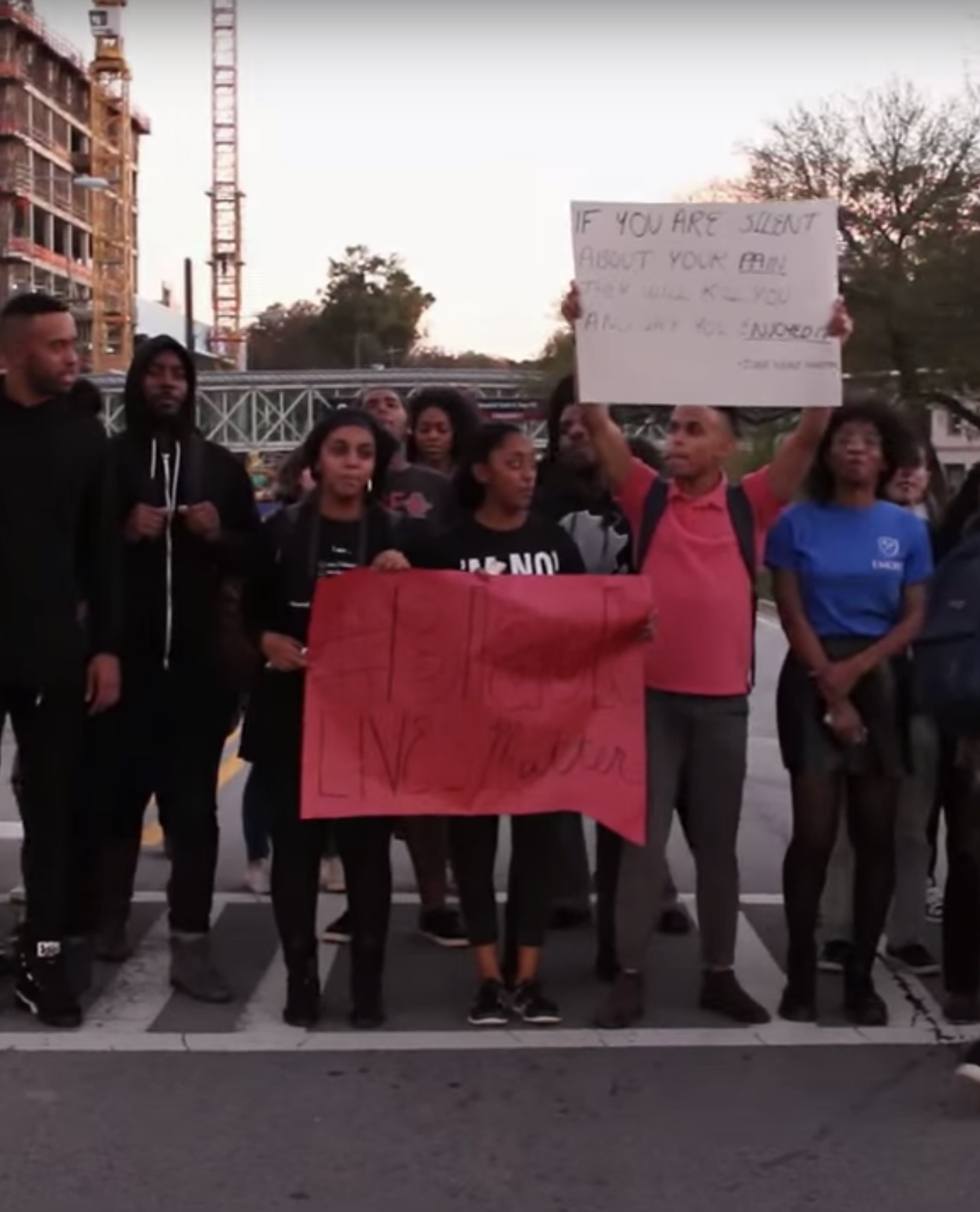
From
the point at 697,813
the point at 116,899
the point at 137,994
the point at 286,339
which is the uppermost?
the point at 286,339

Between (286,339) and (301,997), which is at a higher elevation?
(286,339)

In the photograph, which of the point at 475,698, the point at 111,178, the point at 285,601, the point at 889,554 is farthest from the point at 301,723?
the point at 111,178

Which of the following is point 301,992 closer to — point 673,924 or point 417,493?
Answer: point 673,924

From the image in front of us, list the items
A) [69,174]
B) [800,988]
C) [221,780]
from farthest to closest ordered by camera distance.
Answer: [69,174] < [221,780] < [800,988]

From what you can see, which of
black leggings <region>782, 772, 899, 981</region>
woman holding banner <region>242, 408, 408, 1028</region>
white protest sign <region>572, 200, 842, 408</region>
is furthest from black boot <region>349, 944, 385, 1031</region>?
white protest sign <region>572, 200, 842, 408</region>

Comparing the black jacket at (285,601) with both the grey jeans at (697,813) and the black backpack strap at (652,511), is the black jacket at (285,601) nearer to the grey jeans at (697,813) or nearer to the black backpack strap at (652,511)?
the black backpack strap at (652,511)

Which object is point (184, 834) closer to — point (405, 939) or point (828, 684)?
point (405, 939)

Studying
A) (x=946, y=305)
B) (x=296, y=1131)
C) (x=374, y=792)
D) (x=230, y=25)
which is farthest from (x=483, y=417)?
(x=230, y=25)

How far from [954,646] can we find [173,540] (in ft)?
8.18

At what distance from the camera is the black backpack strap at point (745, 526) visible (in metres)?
5.13

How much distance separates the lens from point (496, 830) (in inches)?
209

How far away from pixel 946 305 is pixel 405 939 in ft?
145

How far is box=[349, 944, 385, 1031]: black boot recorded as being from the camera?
17.1 ft

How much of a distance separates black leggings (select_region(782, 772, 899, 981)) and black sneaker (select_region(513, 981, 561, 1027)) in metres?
0.76
